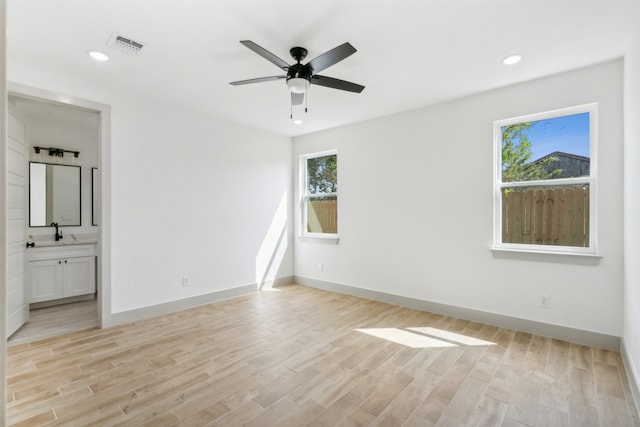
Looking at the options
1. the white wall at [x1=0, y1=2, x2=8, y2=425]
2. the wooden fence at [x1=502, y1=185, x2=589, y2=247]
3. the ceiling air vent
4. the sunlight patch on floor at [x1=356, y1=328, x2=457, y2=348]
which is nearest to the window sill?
the wooden fence at [x1=502, y1=185, x2=589, y2=247]

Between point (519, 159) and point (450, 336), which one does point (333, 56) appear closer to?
point (519, 159)

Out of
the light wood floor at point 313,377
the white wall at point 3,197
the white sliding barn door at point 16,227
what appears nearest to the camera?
the white wall at point 3,197

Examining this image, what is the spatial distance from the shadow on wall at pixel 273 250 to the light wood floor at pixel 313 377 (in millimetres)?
1548

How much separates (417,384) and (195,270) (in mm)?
3228

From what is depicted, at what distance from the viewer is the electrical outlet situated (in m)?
3.16

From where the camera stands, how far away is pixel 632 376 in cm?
224

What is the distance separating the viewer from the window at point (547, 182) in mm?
3047

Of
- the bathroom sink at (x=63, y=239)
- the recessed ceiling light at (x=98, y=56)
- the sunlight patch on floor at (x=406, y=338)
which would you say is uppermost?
the recessed ceiling light at (x=98, y=56)

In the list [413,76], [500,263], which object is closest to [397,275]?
[500,263]

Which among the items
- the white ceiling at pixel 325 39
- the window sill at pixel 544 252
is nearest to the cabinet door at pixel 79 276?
the white ceiling at pixel 325 39

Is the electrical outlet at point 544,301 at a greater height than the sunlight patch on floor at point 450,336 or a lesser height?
greater

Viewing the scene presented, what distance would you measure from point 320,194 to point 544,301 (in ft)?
11.5

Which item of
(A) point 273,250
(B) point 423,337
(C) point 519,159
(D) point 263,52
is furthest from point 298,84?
(A) point 273,250

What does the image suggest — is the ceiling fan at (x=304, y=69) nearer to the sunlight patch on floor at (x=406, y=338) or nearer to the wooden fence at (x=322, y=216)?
the sunlight patch on floor at (x=406, y=338)
